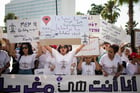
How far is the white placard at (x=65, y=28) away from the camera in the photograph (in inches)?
318

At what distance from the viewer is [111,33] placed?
8.30 meters

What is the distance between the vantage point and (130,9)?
811 inches

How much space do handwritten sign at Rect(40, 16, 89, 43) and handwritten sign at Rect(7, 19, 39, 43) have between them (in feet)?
0.68

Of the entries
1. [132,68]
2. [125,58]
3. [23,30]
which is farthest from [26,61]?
[125,58]

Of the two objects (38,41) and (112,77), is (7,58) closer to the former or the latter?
(38,41)

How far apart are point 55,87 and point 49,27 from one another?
4.92 feet

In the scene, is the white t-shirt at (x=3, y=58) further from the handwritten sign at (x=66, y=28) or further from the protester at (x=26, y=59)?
the handwritten sign at (x=66, y=28)

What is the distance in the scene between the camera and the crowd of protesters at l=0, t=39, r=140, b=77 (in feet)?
26.0

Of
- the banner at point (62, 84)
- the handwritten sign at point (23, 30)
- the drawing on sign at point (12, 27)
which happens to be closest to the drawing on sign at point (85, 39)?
the banner at point (62, 84)

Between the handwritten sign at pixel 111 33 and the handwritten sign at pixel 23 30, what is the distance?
5.48 ft

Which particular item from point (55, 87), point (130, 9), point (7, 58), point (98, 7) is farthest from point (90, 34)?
point (98, 7)

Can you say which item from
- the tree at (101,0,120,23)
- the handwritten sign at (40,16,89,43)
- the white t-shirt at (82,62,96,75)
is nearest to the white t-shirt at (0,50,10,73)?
the handwritten sign at (40,16,89,43)

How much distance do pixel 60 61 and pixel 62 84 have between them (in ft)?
2.04

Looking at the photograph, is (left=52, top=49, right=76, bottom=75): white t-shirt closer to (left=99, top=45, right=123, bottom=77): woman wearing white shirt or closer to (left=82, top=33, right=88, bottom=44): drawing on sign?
(left=82, top=33, right=88, bottom=44): drawing on sign
